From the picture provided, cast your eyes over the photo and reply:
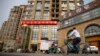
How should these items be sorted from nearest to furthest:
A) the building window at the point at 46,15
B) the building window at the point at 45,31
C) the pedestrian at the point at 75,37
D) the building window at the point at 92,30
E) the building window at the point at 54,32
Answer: the pedestrian at the point at 75,37 < the building window at the point at 92,30 < the building window at the point at 54,32 < the building window at the point at 45,31 < the building window at the point at 46,15

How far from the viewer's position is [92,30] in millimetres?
23797

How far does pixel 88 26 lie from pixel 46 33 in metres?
16.3

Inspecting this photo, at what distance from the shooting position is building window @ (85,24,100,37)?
2274 cm

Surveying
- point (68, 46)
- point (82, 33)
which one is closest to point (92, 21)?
point (82, 33)

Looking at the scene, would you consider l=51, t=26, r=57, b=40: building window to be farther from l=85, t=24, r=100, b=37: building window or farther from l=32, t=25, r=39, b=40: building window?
l=85, t=24, r=100, b=37: building window

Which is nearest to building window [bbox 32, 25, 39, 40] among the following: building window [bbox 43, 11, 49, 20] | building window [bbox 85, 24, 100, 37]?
building window [bbox 43, 11, 49, 20]

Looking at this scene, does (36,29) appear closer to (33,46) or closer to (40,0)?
(33,46)

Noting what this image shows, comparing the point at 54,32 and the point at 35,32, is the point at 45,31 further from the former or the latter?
the point at 35,32

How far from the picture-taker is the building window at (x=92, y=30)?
2274cm

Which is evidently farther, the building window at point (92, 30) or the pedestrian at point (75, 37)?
the building window at point (92, 30)

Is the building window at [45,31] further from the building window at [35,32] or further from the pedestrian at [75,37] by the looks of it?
the pedestrian at [75,37]

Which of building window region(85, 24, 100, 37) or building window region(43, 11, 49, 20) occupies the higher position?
building window region(43, 11, 49, 20)

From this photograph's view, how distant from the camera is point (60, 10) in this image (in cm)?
4294

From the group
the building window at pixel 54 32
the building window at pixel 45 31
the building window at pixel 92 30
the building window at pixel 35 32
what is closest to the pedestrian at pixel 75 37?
the building window at pixel 92 30
